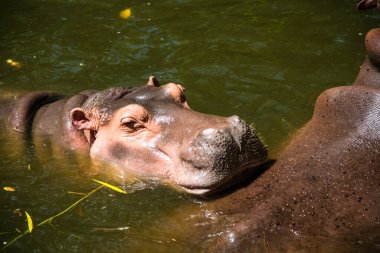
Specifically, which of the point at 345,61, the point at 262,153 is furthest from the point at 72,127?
the point at 345,61

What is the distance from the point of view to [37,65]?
736 cm

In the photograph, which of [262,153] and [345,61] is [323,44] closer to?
[345,61]

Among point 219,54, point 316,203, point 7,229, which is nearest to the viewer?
point 316,203

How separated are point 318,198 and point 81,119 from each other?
7.28 feet

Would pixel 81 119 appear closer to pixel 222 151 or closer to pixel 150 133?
pixel 150 133

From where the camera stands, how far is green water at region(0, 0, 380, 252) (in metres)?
4.19

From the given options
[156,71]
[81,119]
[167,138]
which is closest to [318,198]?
[167,138]

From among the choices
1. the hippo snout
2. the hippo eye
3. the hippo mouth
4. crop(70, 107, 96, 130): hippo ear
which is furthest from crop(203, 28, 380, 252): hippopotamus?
crop(70, 107, 96, 130): hippo ear

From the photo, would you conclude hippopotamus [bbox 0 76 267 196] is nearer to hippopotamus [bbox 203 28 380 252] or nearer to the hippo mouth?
the hippo mouth

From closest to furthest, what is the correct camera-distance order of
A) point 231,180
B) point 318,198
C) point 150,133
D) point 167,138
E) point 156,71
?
point 318,198, point 231,180, point 167,138, point 150,133, point 156,71

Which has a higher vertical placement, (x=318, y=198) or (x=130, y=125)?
(x=130, y=125)

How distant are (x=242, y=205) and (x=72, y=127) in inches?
77.4

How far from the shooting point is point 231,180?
3.91 metres

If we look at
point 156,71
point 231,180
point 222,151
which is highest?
point 222,151
